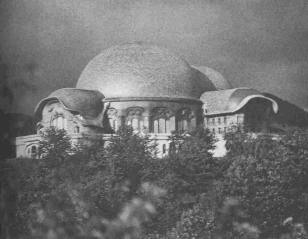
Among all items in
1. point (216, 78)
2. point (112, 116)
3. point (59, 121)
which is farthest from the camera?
point (216, 78)

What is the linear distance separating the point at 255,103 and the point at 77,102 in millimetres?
11890

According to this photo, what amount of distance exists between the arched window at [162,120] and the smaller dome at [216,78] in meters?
8.98

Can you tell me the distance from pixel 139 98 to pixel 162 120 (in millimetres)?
2138

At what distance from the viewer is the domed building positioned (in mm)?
45312

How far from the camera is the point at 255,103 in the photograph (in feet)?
154

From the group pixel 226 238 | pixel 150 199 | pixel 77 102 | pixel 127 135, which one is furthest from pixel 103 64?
pixel 226 238

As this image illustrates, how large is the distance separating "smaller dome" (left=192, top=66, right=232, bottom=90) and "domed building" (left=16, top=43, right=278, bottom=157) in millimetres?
6625

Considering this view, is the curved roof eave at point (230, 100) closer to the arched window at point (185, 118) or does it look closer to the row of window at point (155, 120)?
the arched window at point (185, 118)

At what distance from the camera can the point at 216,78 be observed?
55125 mm

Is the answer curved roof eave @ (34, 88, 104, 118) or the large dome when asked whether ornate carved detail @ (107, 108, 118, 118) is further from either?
the large dome

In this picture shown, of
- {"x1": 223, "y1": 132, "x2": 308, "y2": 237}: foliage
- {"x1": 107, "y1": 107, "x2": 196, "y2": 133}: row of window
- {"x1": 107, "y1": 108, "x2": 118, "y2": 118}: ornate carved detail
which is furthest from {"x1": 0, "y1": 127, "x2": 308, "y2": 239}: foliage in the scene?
{"x1": 107, "y1": 108, "x2": 118, "y2": 118}: ornate carved detail

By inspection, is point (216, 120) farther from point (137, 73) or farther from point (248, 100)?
point (137, 73)

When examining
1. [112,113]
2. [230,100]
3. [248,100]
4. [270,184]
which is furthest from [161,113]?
A: [270,184]

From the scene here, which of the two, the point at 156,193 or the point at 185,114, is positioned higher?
the point at 185,114
